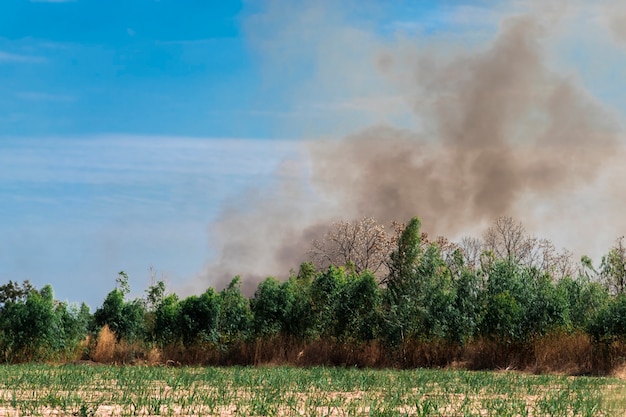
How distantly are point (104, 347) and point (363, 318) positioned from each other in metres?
12.7

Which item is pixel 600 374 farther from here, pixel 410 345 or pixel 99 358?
pixel 99 358

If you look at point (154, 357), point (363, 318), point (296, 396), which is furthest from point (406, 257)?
point (296, 396)

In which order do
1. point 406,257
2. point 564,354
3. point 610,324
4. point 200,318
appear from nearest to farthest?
point 610,324 < point 564,354 < point 406,257 < point 200,318

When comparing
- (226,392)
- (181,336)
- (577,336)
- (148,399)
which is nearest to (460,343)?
(577,336)

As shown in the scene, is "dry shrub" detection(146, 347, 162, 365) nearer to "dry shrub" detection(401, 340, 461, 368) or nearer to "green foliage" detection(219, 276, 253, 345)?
"green foliage" detection(219, 276, 253, 345)

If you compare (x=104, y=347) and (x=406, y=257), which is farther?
(x=104, y=347)

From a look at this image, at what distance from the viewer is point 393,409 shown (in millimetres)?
14711

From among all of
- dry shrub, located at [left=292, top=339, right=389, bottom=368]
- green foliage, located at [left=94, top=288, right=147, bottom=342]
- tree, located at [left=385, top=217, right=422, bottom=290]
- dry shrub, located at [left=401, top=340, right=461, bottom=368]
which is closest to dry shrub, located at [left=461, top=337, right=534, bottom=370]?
dry shrub, located at [left=401, top=340, right=461, bottom=368]

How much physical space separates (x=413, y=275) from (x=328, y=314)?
176 inches

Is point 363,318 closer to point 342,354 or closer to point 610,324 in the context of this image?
point 342,354

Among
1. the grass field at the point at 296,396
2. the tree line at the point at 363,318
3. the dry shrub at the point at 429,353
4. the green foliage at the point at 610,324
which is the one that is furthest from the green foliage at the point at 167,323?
the green foliage at the point at 610,324

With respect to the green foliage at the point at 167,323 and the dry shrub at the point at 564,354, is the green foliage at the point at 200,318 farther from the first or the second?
the dry shrub at the point at 564,354

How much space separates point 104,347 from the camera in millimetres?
38219

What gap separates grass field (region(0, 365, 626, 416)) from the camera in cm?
1450
